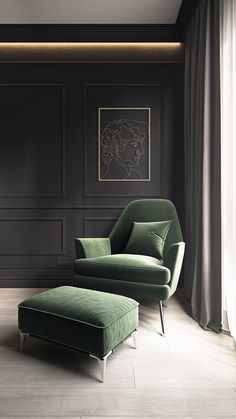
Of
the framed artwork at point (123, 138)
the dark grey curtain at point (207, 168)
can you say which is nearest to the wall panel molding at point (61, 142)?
the framed artwork at point (123, 138)

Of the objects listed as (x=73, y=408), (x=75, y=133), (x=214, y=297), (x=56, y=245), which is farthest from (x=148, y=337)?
(x=75, y=133)

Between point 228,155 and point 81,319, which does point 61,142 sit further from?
point 81,319

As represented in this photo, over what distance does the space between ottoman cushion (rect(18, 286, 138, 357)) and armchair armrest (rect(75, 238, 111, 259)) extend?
725 mm

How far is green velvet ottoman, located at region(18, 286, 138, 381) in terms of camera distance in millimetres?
1913

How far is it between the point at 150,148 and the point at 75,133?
35.0 inches

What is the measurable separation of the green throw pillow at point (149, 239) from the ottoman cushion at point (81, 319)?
0.94m

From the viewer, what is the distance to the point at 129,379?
1.90 m

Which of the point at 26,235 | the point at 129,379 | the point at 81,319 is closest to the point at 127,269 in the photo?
the point at 81,319

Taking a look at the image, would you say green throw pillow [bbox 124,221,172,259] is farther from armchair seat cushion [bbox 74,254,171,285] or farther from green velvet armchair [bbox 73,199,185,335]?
armchair seat cushion [bbox 74,254,171,285]

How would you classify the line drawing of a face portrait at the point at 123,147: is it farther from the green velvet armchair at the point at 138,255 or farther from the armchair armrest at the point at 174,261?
the armchair armrest at the point at 174,261

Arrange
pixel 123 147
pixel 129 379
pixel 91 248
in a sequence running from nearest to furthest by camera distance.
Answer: pixel 129 379 → pixel 91 248 → pixel 123 147

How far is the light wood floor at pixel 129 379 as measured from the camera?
164 centimetres

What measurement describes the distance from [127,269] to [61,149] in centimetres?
176

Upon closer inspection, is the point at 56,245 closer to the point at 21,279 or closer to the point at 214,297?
the point at 21,279
